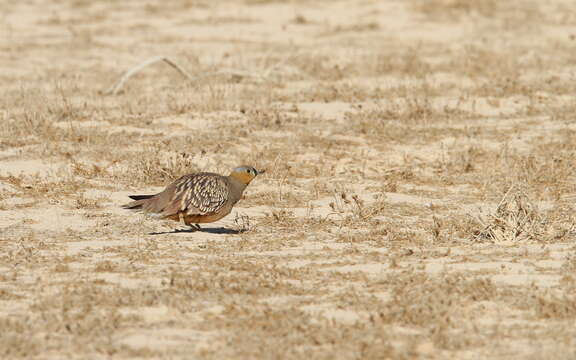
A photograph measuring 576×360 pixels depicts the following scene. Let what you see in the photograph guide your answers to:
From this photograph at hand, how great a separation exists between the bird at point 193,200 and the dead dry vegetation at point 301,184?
10.4 inches

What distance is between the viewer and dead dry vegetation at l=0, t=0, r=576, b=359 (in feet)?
20.7

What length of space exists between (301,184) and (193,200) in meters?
2.78

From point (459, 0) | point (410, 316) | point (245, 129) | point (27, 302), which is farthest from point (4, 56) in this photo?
point (410, 316)

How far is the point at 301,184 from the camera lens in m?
11.1

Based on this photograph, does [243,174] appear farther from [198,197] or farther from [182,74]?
[182,74]

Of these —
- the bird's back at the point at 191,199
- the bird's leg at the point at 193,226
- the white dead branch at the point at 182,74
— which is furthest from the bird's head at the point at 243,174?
the white dead branch at the point at 182,74

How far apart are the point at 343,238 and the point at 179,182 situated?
1.54 metres

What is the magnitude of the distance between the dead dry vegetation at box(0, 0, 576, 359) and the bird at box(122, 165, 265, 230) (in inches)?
10.4

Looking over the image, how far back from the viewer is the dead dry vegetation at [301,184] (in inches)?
248

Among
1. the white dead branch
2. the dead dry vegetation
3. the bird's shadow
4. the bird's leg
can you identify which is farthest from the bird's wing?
the white dead branch

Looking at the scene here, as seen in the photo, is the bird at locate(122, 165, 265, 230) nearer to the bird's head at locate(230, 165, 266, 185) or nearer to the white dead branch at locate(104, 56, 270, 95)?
the bird's head at locate(230, 165, 266, 185)

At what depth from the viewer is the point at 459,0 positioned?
22.0 metres

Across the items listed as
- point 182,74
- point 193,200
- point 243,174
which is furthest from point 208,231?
point 182,74

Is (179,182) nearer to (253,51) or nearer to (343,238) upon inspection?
(343,238)
